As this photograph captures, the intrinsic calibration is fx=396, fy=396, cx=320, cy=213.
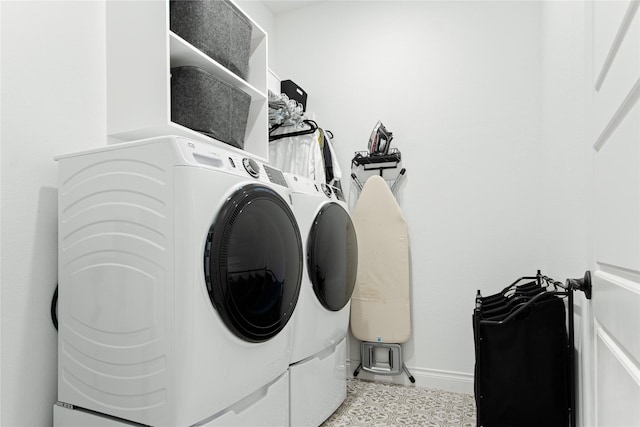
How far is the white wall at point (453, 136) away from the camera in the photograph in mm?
2461

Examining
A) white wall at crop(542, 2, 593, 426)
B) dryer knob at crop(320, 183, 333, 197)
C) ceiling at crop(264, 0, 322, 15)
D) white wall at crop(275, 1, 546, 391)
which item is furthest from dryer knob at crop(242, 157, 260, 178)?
ceiling at crop(264, 0, 322, 15)

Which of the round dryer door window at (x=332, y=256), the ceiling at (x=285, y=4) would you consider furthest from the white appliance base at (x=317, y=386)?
the ceiling at (x=285, y=4)

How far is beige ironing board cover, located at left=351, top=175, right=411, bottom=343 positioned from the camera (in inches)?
102

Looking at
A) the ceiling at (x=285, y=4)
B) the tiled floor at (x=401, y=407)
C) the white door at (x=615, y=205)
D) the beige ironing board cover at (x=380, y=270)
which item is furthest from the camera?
the ceiling at (x=285, y=4)

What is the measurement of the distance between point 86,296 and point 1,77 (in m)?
0.76

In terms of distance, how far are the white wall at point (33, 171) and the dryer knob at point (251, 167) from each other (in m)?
0.68

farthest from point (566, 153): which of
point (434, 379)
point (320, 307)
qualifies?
point (434, 379)

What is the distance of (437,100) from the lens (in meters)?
2.66

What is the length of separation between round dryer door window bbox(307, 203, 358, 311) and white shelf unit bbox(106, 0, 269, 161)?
0.60 metres

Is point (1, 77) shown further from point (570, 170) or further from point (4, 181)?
point (570, 170)

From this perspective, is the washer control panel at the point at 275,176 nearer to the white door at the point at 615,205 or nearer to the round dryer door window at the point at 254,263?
the round dryer door window at the point at 254,263

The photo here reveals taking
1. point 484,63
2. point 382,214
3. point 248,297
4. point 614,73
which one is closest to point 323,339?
point 248,297

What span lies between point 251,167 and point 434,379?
1934mm

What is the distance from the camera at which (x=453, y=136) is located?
262cm
